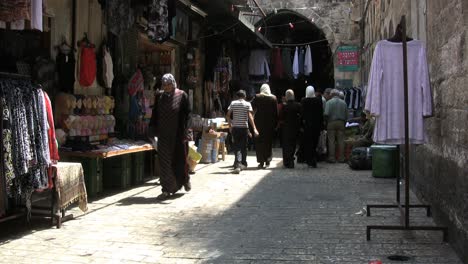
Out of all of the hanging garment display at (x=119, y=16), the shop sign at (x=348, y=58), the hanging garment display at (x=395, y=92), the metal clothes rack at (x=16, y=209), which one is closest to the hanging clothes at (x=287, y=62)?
the shop sign at (x=348, y=58)

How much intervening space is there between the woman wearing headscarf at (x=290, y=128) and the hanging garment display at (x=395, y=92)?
6.12 m

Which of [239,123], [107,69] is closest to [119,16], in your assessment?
→ [107,69]

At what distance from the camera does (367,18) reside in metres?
17.3

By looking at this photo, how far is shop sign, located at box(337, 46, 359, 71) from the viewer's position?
1928 cm

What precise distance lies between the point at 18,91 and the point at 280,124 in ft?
25.3

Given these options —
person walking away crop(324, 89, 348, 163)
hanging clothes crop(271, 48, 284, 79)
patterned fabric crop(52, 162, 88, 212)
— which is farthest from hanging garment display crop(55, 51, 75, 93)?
hanging clothes crop(271, 48, 284, 79)

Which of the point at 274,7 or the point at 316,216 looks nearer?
the point at 316,216

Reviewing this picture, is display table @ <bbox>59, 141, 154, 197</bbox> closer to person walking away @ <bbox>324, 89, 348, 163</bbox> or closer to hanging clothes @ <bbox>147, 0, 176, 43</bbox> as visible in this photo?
hanging clothes @ <bbox>147, 0, 176, 43</bbox>

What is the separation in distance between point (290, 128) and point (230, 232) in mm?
6277

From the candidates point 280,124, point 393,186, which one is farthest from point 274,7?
point 393,186

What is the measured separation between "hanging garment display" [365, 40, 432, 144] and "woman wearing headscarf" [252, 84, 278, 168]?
6163 mm

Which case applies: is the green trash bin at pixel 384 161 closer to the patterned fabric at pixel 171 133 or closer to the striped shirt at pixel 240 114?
the striped shirt at pixel 240 114

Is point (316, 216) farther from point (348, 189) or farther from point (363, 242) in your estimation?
point (348, 189)

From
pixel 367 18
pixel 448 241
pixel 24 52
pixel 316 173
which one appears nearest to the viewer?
pixel 448 241
